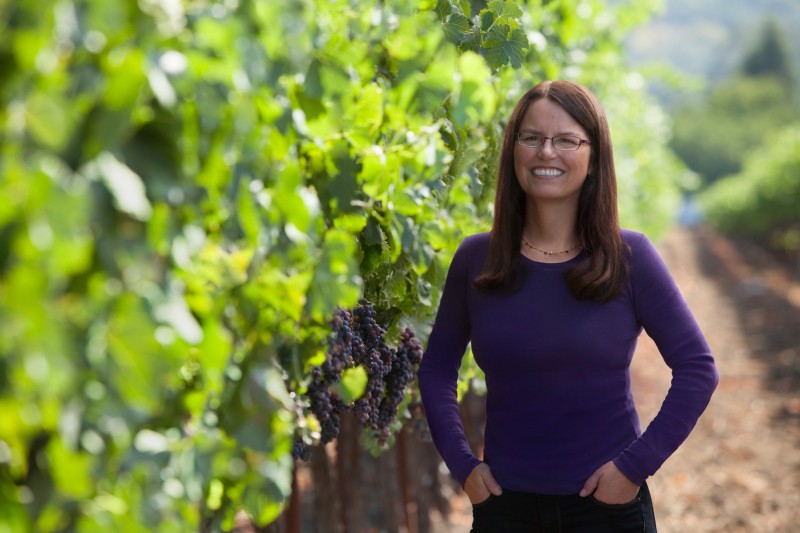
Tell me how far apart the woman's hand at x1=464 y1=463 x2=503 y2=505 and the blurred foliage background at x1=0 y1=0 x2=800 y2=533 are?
1.78ft

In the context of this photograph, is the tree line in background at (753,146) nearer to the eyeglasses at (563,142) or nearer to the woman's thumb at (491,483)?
the eyeglasses at (563,142)

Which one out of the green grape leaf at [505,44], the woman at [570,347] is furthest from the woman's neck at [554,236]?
the green grape leaf at [505,44]

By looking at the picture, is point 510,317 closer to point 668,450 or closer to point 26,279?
point 668,450

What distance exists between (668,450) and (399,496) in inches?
129

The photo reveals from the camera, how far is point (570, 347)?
7.64 ft


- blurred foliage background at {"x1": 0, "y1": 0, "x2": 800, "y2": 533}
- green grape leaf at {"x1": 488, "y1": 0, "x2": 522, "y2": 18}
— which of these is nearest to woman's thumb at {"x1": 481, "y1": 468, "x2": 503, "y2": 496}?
blurred foliage background at {"x1": 0, "y1": 0, "x2": 800, "y2": 533}

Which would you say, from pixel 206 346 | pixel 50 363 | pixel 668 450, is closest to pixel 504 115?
pixel 668 450

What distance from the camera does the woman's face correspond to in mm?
2414

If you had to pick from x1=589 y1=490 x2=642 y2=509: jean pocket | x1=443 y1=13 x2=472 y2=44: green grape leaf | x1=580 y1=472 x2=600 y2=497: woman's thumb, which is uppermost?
x1=443 y1=13 x2=472 y2=44: green grape leaf

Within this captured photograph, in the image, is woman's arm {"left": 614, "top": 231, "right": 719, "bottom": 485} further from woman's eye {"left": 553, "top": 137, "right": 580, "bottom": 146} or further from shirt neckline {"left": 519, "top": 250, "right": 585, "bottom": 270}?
woman's eye {"left": 553, "top": 137, "right": 580, "bottom": 146}

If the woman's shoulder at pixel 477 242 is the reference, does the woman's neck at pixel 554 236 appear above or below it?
above

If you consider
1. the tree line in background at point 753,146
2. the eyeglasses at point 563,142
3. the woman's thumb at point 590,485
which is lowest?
the tree line in background at point 753,146

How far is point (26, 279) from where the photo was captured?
1.04 meters

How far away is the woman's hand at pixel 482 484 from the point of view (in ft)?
7.87
